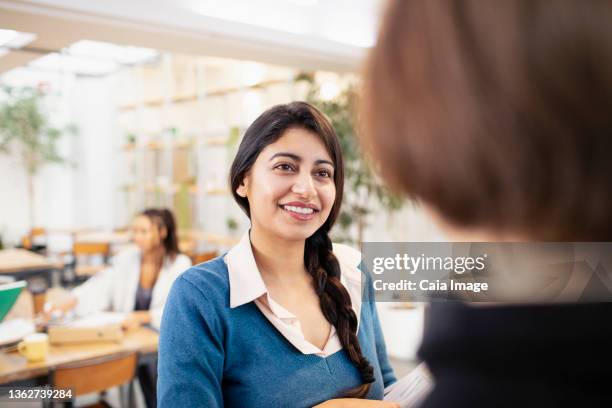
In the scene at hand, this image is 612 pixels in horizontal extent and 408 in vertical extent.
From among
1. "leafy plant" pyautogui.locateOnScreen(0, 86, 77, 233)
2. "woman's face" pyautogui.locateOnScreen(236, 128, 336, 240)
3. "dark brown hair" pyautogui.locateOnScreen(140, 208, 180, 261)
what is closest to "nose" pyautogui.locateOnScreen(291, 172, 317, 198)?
"woman's face" pyautogui.locateOnScreen(236, 128, 336, 240)

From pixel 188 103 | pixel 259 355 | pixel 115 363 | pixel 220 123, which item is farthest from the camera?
pixel 188 103

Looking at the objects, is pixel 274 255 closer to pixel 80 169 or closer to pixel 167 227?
pixel 167 227

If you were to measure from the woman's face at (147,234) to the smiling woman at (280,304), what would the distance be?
2.10m

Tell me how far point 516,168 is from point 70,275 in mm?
7830

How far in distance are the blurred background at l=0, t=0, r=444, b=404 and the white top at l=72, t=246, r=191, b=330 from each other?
1185 mm

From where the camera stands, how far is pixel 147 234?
3.25 metres

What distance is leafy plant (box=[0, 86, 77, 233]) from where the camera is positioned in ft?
23.6

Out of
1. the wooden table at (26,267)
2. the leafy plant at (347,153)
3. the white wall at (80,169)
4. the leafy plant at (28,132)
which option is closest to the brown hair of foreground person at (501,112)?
the leafy plant at (347,153)

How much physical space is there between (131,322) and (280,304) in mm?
2005

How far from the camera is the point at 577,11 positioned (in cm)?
32

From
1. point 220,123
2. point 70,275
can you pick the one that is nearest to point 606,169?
point 220,123

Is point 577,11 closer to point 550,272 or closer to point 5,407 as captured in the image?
point 550,272

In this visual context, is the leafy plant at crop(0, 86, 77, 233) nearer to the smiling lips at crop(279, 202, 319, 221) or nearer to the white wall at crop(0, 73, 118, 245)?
the white wall at crop(0, 73, 118, 245)

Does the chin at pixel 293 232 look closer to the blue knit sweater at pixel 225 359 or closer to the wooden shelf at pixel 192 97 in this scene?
the blue knit sweater at pixel 225 359
